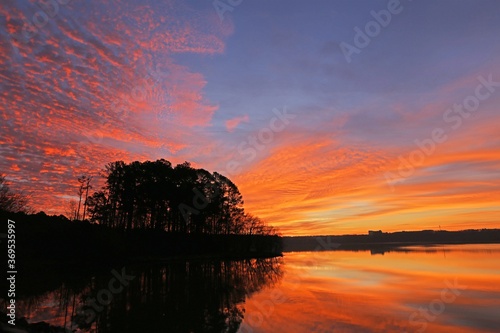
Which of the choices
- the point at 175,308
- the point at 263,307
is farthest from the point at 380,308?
the point at 175,308

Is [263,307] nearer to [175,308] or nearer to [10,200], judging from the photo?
[175,308]

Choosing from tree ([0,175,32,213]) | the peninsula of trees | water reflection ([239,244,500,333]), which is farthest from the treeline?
water reflection ([239,244,500,333])

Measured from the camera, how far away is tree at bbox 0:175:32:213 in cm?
5581

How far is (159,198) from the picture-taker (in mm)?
76625

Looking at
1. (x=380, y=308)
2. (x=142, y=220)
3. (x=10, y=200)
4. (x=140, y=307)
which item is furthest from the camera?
(x=142, y=220)

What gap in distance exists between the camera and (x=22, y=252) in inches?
1751

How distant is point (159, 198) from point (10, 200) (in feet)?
91.0

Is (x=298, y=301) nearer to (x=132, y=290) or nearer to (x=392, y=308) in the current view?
(x=392, y=308)

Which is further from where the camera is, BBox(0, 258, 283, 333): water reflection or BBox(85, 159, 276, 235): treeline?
BBox(85, 159, 276, 235): treeline

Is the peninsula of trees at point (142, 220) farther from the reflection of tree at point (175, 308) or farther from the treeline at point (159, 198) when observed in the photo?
the reflection of tree at point (175, 308)

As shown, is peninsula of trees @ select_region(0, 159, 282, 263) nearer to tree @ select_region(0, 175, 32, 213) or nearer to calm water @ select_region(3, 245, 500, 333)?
tree @ select_region(0, 175, 32, 213)

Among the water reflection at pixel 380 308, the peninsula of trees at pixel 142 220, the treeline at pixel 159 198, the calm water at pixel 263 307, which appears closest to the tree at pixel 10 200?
the peninsula of trees at pixel 142 220

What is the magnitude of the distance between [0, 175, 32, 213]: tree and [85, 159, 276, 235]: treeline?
1609 centimetres

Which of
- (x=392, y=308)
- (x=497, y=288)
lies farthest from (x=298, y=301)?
(x=497, y=288)
